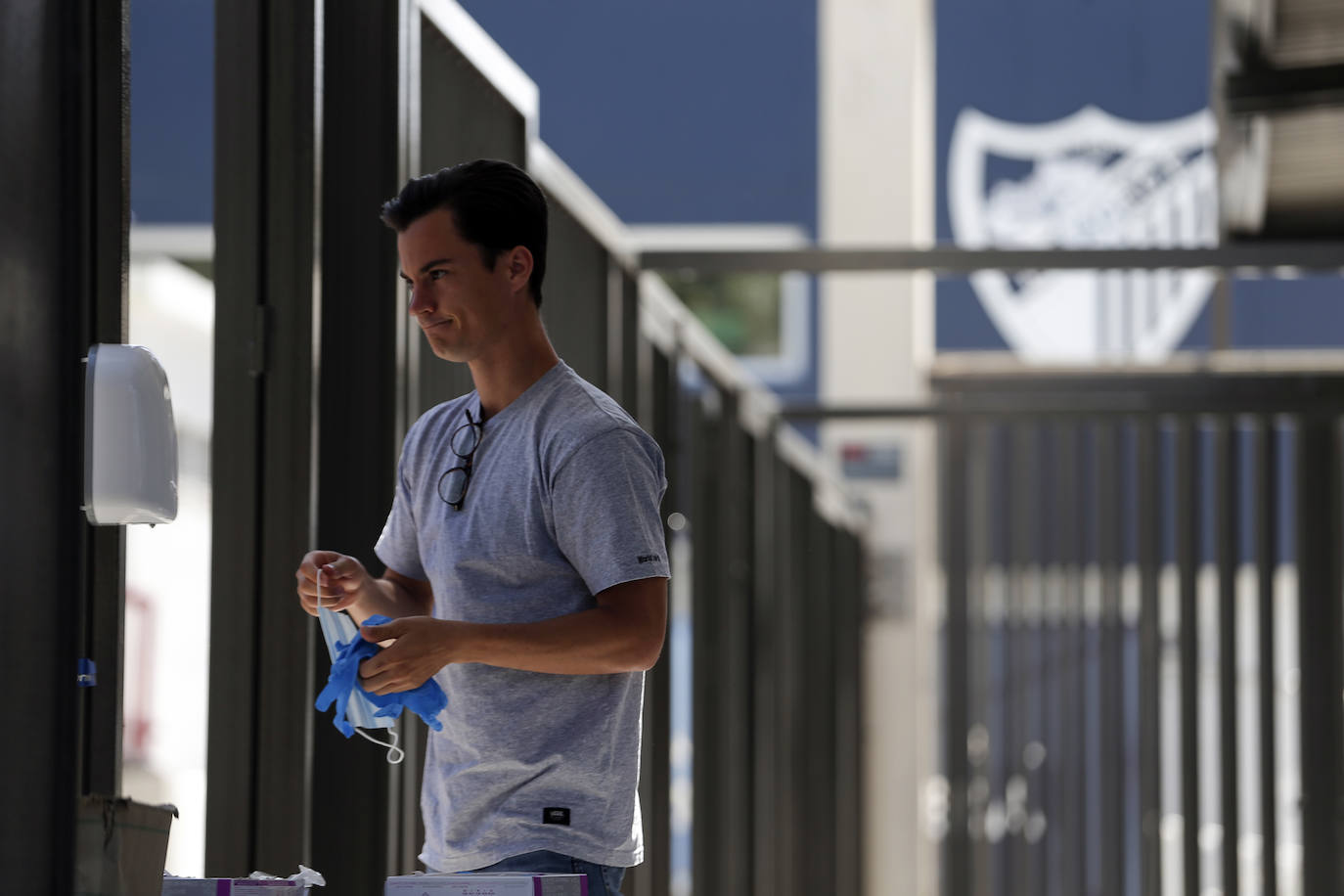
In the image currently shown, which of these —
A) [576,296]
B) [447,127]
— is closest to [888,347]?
[576,296]

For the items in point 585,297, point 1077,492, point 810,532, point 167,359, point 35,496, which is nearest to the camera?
point 35,496

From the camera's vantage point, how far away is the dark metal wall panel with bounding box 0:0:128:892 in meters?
1.53

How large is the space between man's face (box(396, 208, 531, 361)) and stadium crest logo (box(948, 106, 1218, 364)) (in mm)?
9977

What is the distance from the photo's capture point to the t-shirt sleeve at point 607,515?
1.95 m

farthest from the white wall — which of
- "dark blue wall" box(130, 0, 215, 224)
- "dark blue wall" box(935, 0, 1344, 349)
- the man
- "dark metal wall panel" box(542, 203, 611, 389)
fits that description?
the man

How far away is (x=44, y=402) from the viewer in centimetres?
157

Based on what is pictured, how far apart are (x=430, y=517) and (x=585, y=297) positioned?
2.20 metres

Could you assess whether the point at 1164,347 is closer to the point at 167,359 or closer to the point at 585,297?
the point at 585,297

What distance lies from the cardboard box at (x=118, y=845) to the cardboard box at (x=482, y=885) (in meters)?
0.24

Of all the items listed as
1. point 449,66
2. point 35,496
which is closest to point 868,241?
point 449,66

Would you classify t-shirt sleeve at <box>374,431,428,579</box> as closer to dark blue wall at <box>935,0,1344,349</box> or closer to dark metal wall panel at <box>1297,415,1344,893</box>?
Answer: dark metal wall panel at <box>1297,415,1344,893</box>

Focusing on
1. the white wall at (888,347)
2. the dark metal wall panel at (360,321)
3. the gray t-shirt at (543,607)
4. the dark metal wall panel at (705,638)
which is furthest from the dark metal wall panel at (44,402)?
the white wall at (888,347)

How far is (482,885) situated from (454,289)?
694 mm

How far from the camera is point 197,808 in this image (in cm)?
266
